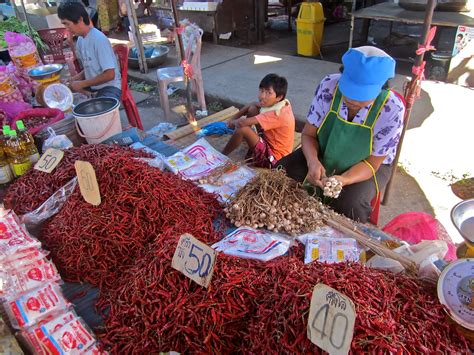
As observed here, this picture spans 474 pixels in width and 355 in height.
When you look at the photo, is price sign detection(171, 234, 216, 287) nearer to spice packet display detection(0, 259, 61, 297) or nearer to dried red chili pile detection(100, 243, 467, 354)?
dried red chili pile detection(100, 243, 467, 354)

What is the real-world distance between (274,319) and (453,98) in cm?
519

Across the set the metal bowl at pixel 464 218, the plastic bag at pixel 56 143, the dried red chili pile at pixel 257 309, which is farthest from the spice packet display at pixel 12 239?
the metal bowl at pixel 464 218

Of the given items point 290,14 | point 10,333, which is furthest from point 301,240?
point 290,14

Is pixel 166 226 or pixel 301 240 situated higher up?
pixel 166 226

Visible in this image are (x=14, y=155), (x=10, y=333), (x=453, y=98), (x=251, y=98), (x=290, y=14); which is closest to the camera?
(x=10, y=333)

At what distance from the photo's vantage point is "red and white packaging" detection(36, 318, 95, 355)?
1327 millimetres

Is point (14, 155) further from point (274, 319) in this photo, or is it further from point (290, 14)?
point (290, 14)

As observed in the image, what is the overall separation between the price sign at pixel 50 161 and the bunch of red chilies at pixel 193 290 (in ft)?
1.31

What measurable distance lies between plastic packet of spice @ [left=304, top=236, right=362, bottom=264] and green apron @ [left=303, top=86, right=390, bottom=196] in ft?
2.60

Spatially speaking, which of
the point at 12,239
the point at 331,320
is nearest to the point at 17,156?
the point at 12,239

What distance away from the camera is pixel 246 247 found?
174cm

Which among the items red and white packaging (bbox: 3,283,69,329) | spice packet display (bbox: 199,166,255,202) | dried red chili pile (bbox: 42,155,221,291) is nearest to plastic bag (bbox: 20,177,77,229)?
dried red chili pile (bbox: 42,155,221,291)

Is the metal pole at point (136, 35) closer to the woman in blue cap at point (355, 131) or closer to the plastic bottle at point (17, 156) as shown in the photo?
the plastic bottle at point (17, 156)

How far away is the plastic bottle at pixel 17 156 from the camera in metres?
2.42
